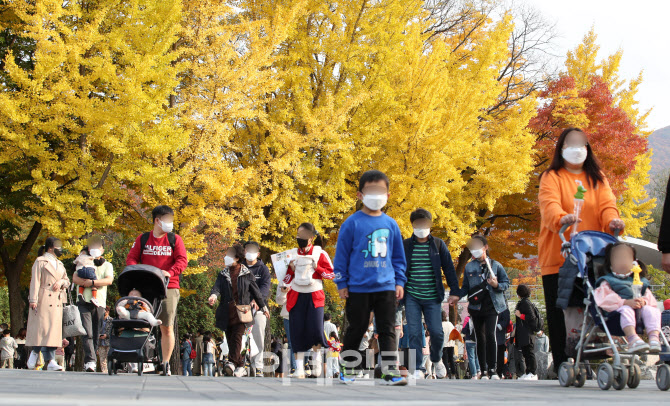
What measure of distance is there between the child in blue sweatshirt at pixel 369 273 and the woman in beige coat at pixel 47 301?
19.0 ft

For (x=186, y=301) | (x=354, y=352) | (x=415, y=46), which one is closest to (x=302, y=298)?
(x=354, y=352)

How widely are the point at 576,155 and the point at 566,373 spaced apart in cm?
185

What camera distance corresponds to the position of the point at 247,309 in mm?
10258

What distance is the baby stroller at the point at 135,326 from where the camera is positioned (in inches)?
316

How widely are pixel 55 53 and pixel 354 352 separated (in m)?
9.38

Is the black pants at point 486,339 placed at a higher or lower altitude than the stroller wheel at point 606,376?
higher

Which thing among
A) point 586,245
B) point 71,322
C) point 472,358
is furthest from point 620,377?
point 71,322

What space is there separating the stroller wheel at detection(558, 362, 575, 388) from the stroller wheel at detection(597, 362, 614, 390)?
0.28 metres

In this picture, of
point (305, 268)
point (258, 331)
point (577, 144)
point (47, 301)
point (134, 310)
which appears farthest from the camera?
point (258, 331)

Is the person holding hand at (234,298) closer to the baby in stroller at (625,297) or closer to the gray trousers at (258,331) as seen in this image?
the gray trousers at (258,331)

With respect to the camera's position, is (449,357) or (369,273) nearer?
(369,273)

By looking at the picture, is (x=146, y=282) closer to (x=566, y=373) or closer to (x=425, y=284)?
(x=425, y=284)

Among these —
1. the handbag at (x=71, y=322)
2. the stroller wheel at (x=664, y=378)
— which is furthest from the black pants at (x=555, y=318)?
the handbag at (x=71, y=322)

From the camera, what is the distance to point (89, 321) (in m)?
10.7
